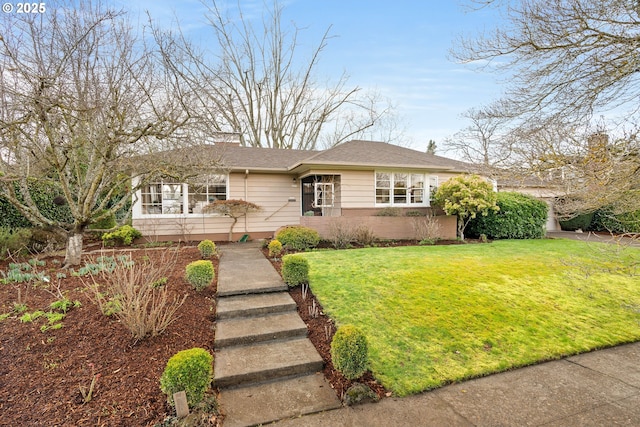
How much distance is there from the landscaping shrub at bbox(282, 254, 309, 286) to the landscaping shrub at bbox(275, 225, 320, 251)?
346 centimetres

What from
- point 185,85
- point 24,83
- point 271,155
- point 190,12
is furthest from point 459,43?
point 271,155

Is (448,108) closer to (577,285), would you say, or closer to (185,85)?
(577,285)

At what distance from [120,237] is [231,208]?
359 centimetres

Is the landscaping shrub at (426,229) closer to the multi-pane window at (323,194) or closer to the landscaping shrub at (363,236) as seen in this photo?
the landscaping shrub at (363,236)

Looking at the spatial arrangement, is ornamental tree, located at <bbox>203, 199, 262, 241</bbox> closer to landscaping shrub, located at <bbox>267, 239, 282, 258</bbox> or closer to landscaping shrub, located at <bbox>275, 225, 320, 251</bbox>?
landscaping shrub, located at <bbox>275, 225, 320, 251</bbox>

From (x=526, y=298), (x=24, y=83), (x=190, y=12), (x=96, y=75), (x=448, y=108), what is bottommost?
(x=526, y=298)

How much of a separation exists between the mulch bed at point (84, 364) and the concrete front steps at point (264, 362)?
35 centimetres

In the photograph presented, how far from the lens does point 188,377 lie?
2.76m

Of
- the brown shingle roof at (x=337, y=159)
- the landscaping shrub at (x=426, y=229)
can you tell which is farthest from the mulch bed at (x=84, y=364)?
the landscaping shrub at (x=426, y=229)

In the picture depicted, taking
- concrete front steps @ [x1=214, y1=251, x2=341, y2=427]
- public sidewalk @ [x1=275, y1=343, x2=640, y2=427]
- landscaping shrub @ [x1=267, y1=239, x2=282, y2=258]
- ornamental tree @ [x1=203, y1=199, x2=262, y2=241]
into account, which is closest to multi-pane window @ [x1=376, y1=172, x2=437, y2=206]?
ornamental tree @ [x1=203, y1=199, x2=262, y2=241]

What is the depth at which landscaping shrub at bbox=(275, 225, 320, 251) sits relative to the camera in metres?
8.92

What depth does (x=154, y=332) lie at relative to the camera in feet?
12.0

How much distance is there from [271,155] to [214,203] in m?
3.71

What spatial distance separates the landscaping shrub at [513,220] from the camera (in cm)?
1234
